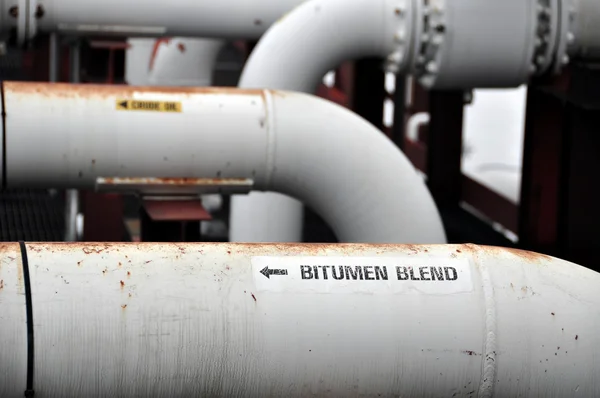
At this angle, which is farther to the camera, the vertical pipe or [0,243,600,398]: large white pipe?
the vertical pipe

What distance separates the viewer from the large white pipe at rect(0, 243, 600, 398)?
2.65 meters

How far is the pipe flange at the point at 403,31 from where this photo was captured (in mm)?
5320

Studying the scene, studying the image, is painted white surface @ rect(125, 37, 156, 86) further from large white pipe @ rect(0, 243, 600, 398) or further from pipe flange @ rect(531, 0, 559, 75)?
large white pipe @ rect(0, 243, 600, 398)

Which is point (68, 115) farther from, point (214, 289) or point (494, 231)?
point (494, 231)

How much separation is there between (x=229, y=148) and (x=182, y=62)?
4153 millimetres

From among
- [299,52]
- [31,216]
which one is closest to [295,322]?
[299,52]

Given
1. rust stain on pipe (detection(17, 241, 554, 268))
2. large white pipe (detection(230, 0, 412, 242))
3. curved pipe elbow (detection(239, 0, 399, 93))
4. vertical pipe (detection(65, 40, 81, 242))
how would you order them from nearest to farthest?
rust stain on pipe (detection(17, 241, 554, 268)) < large white pipe (detection(230, 0, 412, 242)) < curved pipe elbow (detection(239, 0, 399, 93)) < vertical pipe (detection(65, 40, 81, 242))

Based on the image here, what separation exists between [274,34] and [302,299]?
9.01 feet

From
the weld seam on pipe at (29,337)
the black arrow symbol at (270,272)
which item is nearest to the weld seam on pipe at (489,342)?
the black arrow symbol at (270,272)

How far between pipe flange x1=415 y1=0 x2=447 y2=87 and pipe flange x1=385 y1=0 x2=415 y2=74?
0.17 feet

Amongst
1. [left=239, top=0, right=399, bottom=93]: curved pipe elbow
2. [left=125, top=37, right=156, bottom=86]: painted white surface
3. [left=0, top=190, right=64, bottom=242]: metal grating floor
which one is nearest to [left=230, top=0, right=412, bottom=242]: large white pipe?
[left=239, top=0, right=399, bottom=93]: curved pipe elbow

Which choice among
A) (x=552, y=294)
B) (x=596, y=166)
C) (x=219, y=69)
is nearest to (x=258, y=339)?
(x=552, y=294)

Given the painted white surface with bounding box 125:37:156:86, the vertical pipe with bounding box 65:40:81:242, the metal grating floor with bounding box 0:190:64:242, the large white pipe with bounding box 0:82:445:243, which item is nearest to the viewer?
the large white pipe with bounding box 0:82:445:243

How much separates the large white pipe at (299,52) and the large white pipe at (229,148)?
A: 1.95 feet
